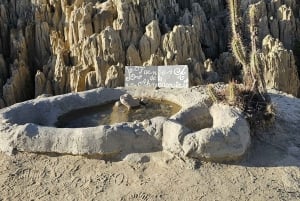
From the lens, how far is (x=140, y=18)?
1583 centimetres

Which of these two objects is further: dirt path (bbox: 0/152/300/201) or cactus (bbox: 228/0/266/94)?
cactus (bbox: 228/0/266/94)

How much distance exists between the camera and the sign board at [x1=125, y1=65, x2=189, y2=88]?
8.30 meters

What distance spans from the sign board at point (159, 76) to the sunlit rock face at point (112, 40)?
439 cm

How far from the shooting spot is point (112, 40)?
47.6 feet

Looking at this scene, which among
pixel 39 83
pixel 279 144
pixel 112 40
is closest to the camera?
pixel 279 144

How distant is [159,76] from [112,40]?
6267 millimetres

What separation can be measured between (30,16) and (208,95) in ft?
42.3

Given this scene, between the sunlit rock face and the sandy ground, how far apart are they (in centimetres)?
668

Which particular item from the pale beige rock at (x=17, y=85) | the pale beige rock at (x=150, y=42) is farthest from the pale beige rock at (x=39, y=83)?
the pale beige rock at (x=150, y=42)

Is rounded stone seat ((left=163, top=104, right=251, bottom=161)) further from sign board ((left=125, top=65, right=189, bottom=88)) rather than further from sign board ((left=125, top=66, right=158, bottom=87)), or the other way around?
sign board ((left=125, top=66, right=158, bottom=87))

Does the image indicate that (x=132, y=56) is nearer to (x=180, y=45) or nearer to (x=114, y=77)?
(x=114, y=77)

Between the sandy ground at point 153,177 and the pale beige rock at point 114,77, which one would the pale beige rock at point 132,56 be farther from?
the sandy ground at point 153,177

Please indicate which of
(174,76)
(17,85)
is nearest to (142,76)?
(174,76)

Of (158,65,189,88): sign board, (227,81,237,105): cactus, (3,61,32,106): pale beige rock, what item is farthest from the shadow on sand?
(3,61,32,106): pale beige rock
